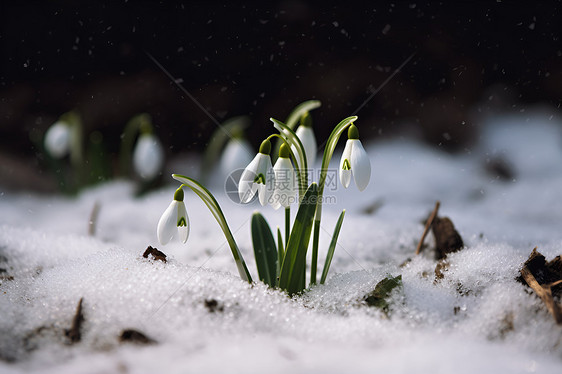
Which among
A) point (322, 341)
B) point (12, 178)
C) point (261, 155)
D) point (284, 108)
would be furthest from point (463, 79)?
point (12, 178)

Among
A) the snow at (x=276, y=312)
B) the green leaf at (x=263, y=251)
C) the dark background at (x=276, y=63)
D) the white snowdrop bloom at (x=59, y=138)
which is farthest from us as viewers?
the dark background at (x=276, y=63)

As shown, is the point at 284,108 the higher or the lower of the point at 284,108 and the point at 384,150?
the higher

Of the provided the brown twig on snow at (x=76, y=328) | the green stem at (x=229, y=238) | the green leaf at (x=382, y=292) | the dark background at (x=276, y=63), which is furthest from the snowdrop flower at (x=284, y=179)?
the dark background at (x=276, y=63)

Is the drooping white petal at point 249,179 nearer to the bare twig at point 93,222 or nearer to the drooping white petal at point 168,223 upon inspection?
the drooping white petal at point 168,223

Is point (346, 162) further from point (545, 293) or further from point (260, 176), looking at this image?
point (545, 293)

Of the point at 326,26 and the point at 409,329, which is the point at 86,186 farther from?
the point at 409,329
